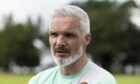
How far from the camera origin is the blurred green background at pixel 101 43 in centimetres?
8738

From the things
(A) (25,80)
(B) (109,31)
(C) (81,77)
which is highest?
(C) (81,77)

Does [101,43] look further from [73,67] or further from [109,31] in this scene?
[73,67]

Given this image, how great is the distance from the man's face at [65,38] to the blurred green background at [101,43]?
75.8 meters

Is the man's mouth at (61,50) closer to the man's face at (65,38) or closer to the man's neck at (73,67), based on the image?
the man's face at (65,38)

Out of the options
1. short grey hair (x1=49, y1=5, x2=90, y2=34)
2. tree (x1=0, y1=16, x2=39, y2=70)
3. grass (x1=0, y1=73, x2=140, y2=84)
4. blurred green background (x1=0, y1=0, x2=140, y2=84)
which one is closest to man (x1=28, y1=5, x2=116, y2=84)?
short grey hair (x1=49, y1=5, x2=90, y2=34)

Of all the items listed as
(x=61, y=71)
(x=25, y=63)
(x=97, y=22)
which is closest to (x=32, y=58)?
(x=25, y=63)

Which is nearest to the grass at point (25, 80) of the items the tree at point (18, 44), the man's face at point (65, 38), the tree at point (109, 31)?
the man's face at point (65, 38)

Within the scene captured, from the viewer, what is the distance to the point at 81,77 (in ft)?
14.9

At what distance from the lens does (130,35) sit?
88.7m

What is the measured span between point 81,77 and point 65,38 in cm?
34

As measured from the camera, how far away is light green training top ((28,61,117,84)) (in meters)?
4.43

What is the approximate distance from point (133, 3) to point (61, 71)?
9105 centimetres

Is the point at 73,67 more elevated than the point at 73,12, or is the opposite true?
the point at 73,12

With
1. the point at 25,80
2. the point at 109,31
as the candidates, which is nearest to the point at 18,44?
the point at 109,31
